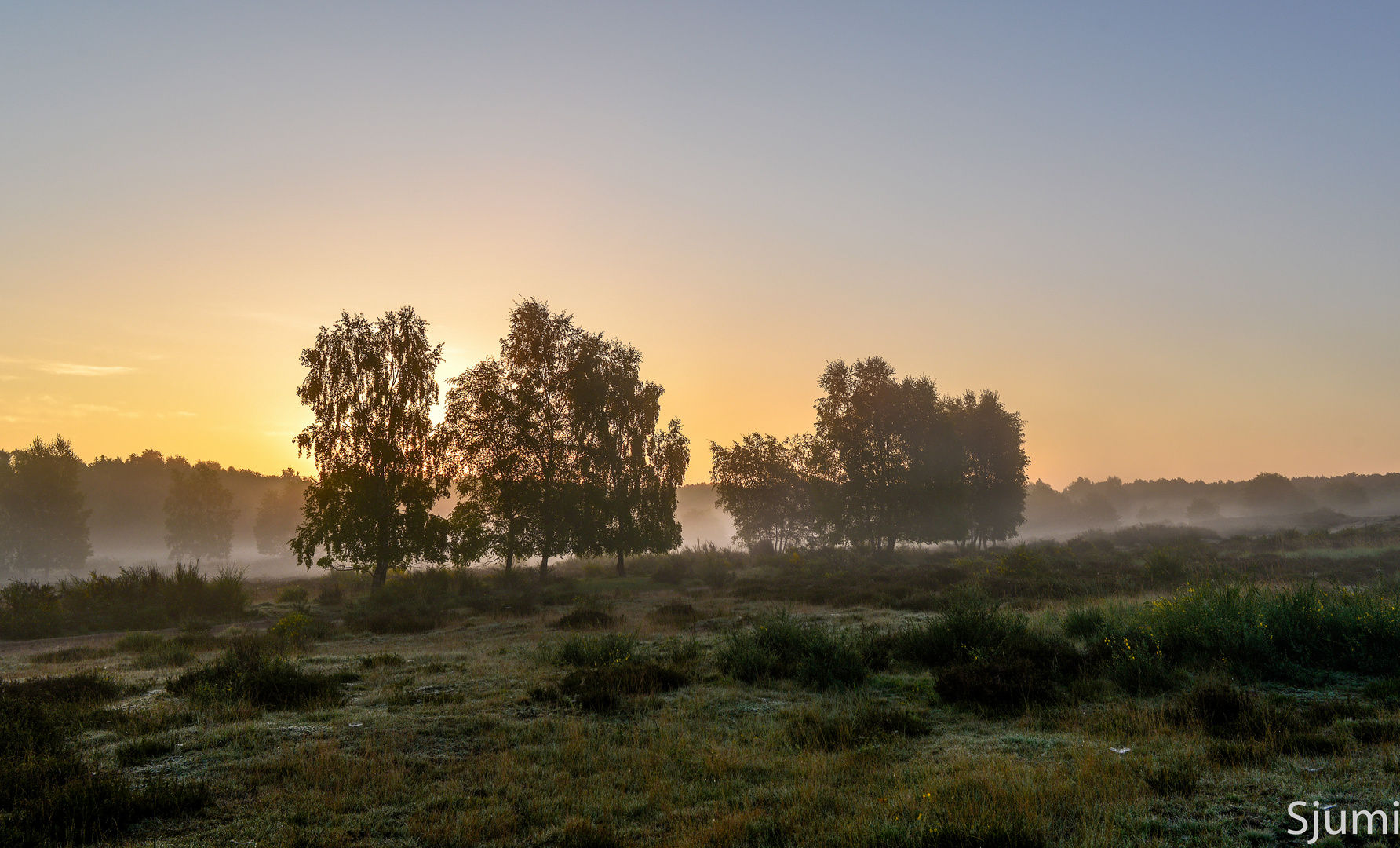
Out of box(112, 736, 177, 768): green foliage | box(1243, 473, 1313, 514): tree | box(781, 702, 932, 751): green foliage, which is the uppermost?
box(112, 736, 177, 768): green foliage

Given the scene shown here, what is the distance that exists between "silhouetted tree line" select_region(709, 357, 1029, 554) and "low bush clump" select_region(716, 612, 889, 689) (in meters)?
37.8

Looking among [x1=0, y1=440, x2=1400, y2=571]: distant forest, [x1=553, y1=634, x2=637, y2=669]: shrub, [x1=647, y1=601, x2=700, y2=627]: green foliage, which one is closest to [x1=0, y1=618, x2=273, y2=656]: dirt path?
[x1=647, y1=601, x2=700, y2=627]: green foliage

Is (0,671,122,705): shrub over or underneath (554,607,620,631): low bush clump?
over

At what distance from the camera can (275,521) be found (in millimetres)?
101000

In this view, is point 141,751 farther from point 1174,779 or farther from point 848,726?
point 1174,779

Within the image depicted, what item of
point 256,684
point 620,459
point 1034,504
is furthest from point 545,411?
point 1034,504

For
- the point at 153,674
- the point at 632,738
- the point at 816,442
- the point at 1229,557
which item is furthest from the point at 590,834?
the point at 816,442

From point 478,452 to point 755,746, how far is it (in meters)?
29.4

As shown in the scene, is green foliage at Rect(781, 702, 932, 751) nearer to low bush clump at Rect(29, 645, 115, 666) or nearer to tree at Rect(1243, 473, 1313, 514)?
low bush clump at Rect(29, 645, 115, 666)

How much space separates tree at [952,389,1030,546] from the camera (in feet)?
185

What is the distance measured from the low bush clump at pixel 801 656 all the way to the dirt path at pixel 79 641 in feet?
60.3

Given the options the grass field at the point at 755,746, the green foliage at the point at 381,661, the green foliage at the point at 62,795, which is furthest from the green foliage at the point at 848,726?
the green foliage at the point at 381,661

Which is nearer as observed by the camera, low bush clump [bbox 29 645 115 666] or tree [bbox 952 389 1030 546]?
low bush clump [bbox 29 645 115 666]

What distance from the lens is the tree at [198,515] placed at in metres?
77.1
